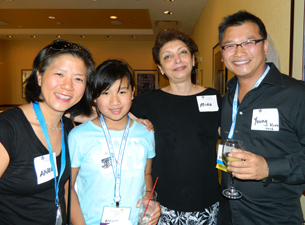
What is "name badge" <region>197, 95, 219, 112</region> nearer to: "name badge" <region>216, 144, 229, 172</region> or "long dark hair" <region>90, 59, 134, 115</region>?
"name badge" <region>216, 144, 229, 172</region>

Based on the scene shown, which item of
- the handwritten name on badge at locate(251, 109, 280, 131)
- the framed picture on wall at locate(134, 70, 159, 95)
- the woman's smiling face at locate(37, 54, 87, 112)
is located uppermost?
the framed picture on wall at locate(134, 70, 159, 95)

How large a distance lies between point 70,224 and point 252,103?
4.84 feet

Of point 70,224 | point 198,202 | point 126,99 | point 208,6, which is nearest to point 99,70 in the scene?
point 126,99

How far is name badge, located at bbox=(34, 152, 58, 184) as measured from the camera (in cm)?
118

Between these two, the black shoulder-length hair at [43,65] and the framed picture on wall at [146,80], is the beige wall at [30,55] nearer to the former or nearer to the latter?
the framed picture on wall at [146,80]

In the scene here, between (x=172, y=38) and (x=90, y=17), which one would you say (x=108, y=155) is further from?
(x=90, y=17)

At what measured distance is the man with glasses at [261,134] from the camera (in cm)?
125

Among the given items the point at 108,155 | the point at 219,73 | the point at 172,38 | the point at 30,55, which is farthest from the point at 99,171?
the point at 30,55

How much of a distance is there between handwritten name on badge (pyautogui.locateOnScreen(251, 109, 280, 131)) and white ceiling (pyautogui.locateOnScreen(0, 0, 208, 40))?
4708 millimetres

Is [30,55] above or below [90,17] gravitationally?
below

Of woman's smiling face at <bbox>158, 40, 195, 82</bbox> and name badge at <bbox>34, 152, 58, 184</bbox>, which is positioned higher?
woman's smiling face at <bbox>158, 40, 195, 82</bbox>

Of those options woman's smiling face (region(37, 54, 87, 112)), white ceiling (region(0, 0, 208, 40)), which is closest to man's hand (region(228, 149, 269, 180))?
woman's smiling face (region(37, 54, 87, 112))

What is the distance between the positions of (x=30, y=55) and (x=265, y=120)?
12528mm

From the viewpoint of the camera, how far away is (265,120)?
4.50 ft
